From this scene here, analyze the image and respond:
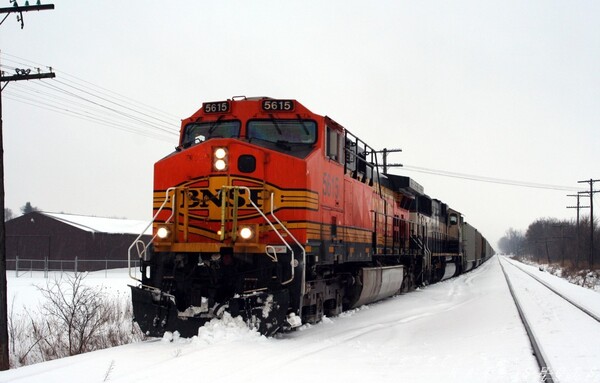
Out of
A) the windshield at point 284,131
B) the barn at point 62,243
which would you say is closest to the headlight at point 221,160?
the windshield at point 284,131

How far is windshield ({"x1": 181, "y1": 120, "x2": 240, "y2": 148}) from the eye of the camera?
33.5 ft

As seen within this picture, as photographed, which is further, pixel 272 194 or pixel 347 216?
pixel 347 216

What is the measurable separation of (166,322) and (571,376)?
5.54m

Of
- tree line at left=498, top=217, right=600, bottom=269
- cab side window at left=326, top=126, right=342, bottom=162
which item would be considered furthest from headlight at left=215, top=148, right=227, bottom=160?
tree line at left=498, top=217, right=600, bottom=269

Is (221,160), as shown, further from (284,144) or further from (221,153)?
(284,144)

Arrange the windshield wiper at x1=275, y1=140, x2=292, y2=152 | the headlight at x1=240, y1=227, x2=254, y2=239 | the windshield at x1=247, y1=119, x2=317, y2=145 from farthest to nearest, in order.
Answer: the windshield at x1=247, y1=119, x2=317, y2=145, the windshield wiper at x1=275, y1=140, x2=292, y2=152, the headlight at x1=240, y1=227, x2=254, y2=239

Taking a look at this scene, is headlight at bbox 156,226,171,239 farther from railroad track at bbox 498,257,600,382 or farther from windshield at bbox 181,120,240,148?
railroad track at bbox 498,257,600,382

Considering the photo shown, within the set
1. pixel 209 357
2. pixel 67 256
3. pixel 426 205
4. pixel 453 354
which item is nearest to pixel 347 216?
pixel 453 354

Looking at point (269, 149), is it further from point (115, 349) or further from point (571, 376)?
point (571, 376)

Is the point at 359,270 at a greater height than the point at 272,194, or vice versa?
the point at 272,194

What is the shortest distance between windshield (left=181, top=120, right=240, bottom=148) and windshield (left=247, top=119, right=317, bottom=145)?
0.32m

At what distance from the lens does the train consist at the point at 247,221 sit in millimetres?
8742

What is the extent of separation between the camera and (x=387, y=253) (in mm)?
15742

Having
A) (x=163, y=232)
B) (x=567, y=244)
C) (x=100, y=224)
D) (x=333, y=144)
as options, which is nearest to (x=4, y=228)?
(x=163, y=232)
